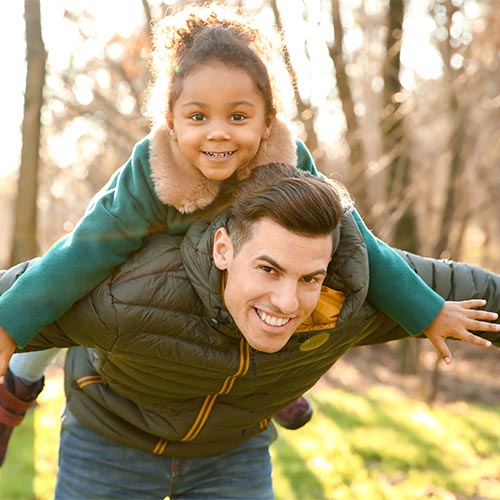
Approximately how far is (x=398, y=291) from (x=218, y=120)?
0.89 meters

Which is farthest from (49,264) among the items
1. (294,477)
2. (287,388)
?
(294,477)

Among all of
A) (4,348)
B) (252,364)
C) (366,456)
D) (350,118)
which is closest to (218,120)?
(252,364)

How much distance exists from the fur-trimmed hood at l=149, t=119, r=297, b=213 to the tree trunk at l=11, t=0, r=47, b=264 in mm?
4208

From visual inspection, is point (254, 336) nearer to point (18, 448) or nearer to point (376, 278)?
point (376, 278)

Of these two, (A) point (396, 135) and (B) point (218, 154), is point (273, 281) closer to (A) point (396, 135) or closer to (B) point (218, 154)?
(B) point (218, 154)

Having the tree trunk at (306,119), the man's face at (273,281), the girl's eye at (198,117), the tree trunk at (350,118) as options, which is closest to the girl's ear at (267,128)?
the girl's eye at (198,117)

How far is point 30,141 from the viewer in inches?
260

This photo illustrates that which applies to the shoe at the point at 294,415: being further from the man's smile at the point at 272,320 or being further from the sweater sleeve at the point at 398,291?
the man's smile at the point at 272,320

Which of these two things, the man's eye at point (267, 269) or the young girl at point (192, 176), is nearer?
the man's eye at point (267, 269)

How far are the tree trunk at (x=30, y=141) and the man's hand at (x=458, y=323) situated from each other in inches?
186

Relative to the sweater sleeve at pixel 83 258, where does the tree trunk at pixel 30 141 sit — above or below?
below

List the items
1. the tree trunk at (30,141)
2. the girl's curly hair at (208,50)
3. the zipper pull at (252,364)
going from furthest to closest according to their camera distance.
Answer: the tree trunk at (30,141), the girl's curly hair at (208,50), the zipper pull at (252,364)

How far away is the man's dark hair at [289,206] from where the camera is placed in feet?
7.26

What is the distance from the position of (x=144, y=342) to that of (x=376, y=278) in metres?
0.86
